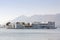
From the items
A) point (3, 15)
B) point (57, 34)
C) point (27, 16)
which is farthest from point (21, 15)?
point (57, 34)

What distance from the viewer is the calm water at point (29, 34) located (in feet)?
9.37

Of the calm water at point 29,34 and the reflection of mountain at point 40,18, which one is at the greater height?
the reflection of mountain at point 40,18

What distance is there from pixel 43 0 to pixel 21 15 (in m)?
0.43

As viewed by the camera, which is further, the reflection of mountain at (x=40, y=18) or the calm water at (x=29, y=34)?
the calm water at (x=29, y=34)

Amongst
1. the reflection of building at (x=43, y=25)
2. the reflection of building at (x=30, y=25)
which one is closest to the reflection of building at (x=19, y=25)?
the reflection of building at (x=30, y=25)

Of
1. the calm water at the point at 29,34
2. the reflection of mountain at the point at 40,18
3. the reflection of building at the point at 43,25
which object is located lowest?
the calm water at the point at 29,34

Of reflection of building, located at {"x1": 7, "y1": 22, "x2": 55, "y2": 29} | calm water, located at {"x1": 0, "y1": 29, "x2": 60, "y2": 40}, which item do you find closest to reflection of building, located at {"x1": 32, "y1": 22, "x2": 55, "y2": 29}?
reflection of building, located at {"x1": 7, "y1": 22, "x2": 55, "y2": 29}

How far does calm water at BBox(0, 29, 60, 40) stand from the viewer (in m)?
2.86

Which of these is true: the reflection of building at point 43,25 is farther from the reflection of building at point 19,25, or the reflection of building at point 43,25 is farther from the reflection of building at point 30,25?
the reflection of building at point 19,25

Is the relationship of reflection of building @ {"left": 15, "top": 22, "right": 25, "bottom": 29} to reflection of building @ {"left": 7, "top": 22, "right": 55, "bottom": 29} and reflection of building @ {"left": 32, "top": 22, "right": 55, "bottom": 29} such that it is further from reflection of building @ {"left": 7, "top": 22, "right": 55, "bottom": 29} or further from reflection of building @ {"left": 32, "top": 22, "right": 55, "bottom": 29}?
reflection of building @ {"left": 32, "top": 22, "right": 55, "bottom": 29}

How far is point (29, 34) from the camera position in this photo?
3191mm

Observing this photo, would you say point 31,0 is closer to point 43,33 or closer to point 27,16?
point 27,16

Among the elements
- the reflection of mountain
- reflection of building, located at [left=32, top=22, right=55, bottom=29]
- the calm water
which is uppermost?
the reflection of mountain

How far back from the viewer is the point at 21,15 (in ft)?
9.09
